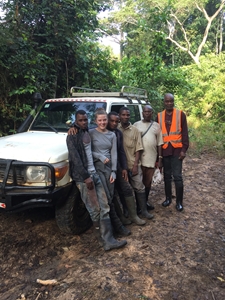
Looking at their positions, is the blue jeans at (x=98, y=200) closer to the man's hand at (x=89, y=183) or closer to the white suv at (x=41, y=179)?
the man's hand at (x=89, y=183)

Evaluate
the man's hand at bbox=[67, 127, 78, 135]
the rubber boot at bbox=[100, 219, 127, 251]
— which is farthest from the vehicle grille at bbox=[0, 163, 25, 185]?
the rubber boot at bbox=[100, 219, 127, 251]

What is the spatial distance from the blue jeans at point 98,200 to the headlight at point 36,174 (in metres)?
0.39

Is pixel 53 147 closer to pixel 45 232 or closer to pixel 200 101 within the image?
pixel 45 232

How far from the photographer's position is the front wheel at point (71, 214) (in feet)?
10.8

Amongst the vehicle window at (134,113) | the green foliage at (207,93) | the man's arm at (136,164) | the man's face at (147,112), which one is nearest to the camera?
the man's arm at (136,164)

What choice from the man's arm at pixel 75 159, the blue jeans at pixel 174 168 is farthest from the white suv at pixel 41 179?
the blue jeans at pixel 174 168

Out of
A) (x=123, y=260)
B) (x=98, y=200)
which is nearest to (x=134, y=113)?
(x=98, y=200)

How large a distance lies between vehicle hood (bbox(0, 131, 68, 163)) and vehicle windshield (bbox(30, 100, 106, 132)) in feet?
1.59

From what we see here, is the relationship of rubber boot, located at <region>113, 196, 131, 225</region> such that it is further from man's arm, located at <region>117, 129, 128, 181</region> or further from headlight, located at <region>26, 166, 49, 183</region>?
headlight, located at <region>26, 166, 49, 183</region>

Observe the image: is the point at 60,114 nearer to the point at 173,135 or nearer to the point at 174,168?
the point at 173,135

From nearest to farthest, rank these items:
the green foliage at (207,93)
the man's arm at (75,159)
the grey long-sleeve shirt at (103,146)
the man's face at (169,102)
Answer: the man's arm at (75,159), the grey long-sleeve shirt at (103,146), the man's face at (169,102), the green foliage at (207,93)

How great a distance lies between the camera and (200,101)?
16.7m

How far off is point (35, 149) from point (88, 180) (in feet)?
2.59

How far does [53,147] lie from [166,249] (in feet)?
6.02
